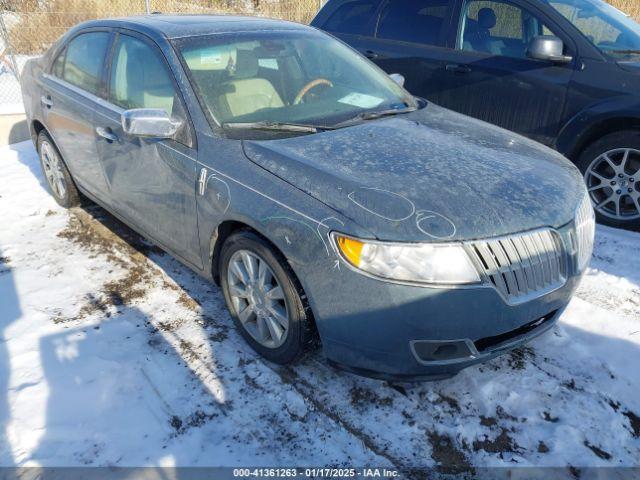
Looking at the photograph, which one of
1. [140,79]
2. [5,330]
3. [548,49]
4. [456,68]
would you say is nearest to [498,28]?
[456,68]

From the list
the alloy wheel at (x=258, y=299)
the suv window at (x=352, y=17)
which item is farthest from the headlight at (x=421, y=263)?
the suv window at (x=352, y=17)

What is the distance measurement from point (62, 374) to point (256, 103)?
70.5 inches

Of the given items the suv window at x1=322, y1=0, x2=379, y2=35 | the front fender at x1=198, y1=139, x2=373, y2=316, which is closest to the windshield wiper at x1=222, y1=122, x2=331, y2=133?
the front fender at x1=198, y1=139, x2=373, y2=316

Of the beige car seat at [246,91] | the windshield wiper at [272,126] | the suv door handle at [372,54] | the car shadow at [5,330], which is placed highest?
the suv door handle at [372,54]

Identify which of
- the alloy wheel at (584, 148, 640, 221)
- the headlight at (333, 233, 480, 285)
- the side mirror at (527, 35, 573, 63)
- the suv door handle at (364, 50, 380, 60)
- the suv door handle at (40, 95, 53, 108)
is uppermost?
the side mirror at (527, 35, 573, 63)

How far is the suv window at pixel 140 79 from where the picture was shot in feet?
9.60

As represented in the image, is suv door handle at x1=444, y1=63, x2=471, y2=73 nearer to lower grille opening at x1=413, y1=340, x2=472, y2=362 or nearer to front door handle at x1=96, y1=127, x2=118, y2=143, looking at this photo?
front door handle at x1=96, y1=127, x2=118, y2=143

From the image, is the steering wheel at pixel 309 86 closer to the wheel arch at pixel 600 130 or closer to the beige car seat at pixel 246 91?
the beige car seat at pixel 246 91

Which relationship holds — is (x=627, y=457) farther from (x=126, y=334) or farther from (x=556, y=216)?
(x=126, y=334)

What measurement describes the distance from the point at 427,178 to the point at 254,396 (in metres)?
1.35

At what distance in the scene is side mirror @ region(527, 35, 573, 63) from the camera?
412 centimetres

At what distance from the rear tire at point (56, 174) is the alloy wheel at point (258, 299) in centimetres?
244

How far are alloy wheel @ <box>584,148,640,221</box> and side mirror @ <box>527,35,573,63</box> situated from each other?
2.86 ft

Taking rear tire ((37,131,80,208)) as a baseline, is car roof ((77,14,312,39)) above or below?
above
